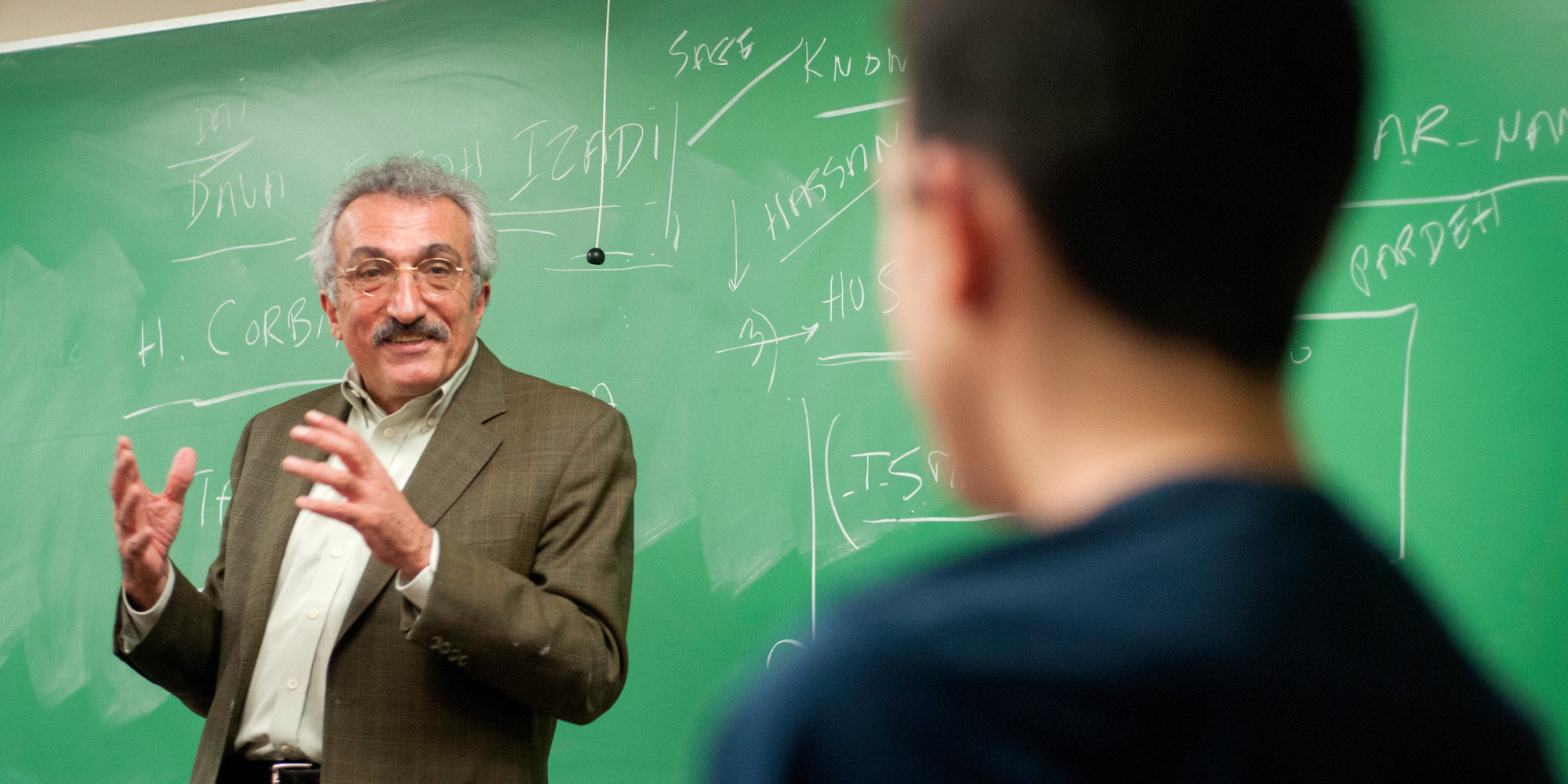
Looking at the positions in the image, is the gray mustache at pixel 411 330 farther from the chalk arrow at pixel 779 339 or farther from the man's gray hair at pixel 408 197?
the chalk arrow at pixel 779 339

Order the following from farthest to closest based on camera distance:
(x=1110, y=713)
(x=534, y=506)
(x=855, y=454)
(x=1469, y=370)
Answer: (x=855, y=454)
(x=1469, y=370)
(x=534, y=506)
(x=1110, y=713)

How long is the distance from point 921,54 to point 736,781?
0.88 ft

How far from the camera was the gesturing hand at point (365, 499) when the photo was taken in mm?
1403

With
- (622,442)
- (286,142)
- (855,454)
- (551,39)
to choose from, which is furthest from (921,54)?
(286,142)

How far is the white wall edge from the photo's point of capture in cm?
312

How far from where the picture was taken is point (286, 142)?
10.1ft

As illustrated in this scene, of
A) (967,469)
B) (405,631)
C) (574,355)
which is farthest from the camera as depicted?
(574,355)

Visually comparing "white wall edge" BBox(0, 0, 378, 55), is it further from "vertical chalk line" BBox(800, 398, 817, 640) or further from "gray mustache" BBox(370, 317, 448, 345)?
"vertical chalk line" BBox(800, 398, 817, 640)

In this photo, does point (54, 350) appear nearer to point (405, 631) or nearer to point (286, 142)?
point (286, 142)

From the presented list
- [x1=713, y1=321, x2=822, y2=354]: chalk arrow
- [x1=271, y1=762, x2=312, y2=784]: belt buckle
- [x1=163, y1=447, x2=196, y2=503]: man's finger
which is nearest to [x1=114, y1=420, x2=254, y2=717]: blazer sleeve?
[x1=163, y1=447, x2=196, y2=503]: man's finger

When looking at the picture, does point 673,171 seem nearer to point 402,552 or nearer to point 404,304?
point 404,304

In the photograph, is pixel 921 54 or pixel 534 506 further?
pixel 534 506

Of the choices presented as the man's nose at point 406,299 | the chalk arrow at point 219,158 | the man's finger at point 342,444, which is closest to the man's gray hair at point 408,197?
the man's nose at point 406,299

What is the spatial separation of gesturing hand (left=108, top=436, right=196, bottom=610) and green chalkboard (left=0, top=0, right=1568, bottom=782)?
108 cm
